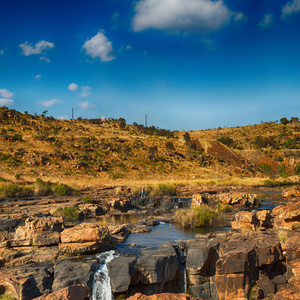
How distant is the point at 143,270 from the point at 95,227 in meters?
2.82

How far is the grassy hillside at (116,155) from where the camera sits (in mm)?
47219

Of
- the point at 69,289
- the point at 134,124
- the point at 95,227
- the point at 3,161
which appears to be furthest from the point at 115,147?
the point at 69,289

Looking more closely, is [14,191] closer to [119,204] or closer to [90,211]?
[119,204]

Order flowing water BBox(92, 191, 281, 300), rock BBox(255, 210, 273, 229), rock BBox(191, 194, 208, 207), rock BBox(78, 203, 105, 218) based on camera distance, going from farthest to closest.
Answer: rock BBox(191, 194, 208, 207)
rock BBox(78, 203, 105, 218)
rock BBox(255, 210, 273, 229)
flowing water BBox(92, 191, 281, 300)

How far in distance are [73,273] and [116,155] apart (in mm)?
49025

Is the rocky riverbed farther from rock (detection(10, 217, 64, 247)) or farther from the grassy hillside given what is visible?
the grassy hillside

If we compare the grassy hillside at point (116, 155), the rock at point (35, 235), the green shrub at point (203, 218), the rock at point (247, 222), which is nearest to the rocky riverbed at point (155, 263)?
the rock at point (35, 235)

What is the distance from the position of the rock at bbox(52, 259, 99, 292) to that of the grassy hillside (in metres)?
29.4

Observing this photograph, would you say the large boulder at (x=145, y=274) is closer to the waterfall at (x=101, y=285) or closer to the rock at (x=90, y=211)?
the waterfall at (x=101, y=285)

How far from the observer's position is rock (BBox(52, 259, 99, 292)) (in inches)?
380

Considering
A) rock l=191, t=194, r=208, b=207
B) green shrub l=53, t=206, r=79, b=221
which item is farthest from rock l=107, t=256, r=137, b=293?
rock l=191, t=194, r=208, b=207

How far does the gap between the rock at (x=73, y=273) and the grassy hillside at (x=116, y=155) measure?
96.4 ft

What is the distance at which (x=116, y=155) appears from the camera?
5884 centimetres

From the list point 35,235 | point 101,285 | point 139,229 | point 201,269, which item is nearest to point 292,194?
point 139,229
